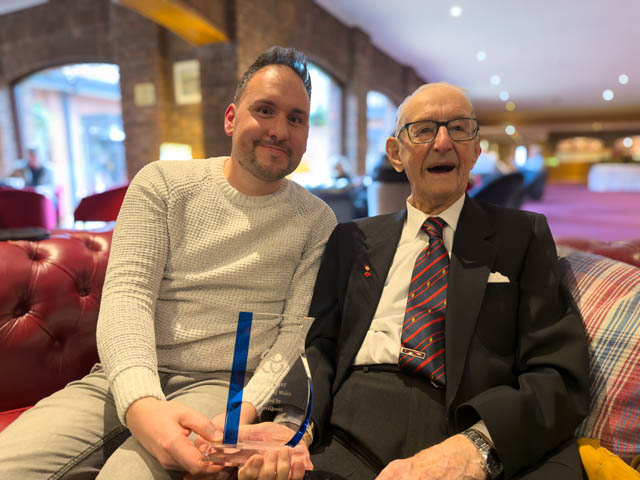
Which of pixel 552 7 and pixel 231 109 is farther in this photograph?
pixel 552 7

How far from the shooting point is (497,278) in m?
1.13

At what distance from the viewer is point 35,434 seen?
100 cm

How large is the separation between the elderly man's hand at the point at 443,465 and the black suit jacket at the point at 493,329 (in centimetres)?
Result: 6

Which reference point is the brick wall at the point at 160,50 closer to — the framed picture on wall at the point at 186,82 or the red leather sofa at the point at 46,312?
the framed picture on wall at the point at 186,82

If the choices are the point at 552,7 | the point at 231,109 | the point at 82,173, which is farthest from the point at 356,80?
the point at 231,109

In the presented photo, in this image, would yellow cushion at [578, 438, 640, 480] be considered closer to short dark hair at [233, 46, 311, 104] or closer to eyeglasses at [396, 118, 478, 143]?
eyeglasses at [396, 118, 478, 143]

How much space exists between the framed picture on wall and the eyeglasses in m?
5.34

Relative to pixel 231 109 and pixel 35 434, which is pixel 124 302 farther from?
pixel 231 109

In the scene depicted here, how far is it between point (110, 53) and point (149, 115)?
1.67m

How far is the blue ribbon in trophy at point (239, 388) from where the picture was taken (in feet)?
2.64

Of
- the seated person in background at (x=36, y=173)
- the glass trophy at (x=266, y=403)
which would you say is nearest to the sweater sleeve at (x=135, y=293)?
the glass trophy at (x=266, y=403)

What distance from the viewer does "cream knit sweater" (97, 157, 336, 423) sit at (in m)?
1.15

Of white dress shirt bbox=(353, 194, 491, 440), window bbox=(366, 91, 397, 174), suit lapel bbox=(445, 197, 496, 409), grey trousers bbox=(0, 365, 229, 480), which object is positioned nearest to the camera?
grey trousers bbox=(0, 365, 229, 480)

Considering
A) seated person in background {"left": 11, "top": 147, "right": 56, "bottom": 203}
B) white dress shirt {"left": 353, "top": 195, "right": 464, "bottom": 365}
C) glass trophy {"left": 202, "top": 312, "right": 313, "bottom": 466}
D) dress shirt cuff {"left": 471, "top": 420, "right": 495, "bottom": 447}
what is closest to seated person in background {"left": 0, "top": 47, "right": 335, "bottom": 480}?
glass trophy {"left": 202, "top": 312, "right": 313, "bottom": 466}
